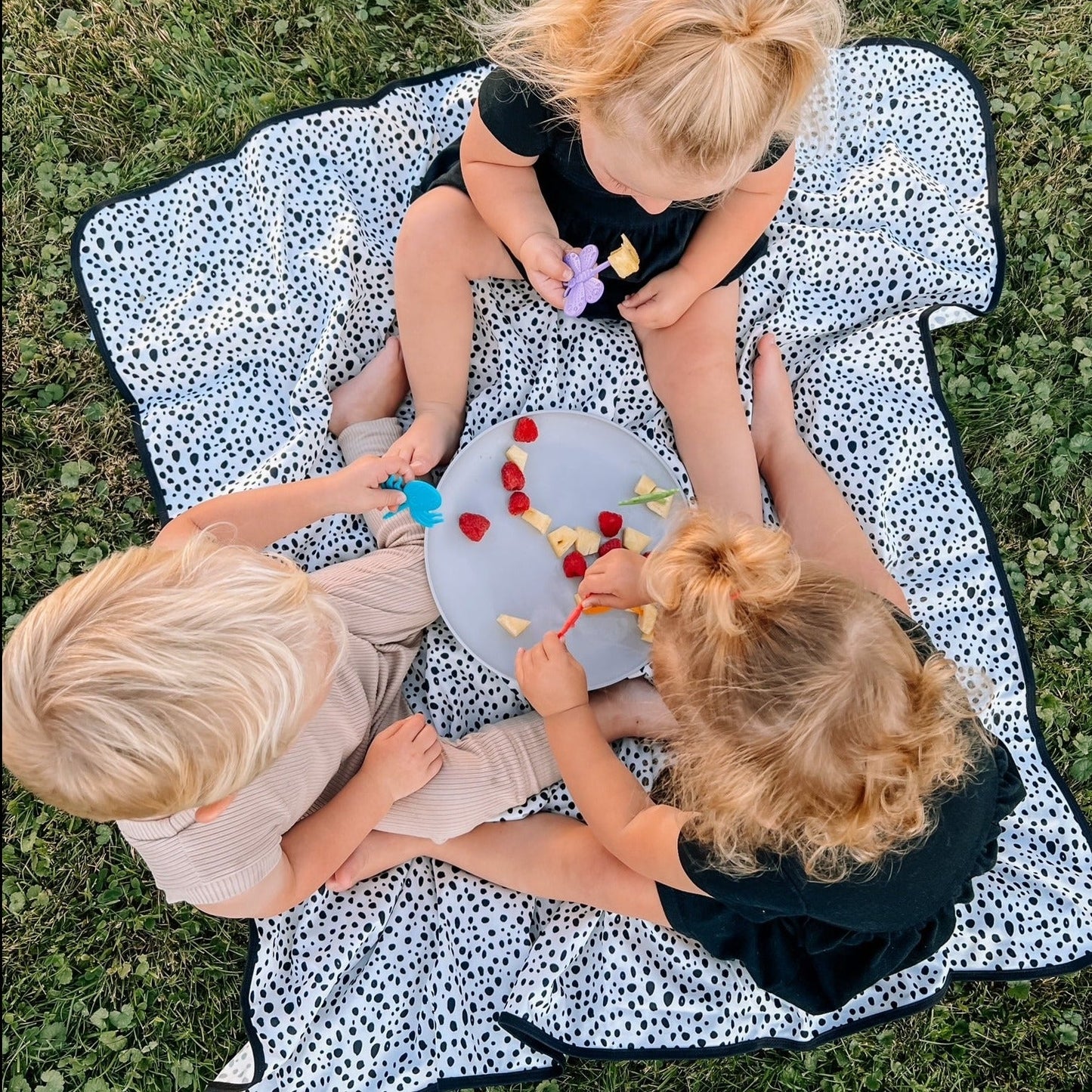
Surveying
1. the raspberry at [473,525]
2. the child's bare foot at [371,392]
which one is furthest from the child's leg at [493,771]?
the child's bare foot at [371,392]

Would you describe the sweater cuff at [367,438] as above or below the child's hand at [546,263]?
below

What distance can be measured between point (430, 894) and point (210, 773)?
723 mm

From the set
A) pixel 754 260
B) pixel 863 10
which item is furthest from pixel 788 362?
pixel 863 10

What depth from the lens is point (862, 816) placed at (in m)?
1.21

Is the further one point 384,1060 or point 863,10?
point 863,10

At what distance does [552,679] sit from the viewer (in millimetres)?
1617

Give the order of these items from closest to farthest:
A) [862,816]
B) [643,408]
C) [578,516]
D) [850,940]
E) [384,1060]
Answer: [862,816] < [850,940] < [384,1060] < [578,516] < [643,408]

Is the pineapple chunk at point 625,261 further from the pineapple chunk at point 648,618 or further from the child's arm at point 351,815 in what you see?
the child's arm at point 351,815


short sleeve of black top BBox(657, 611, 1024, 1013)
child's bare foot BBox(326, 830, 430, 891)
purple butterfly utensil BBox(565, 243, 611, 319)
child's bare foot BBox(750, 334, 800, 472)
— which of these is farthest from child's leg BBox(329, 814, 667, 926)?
purple butterfly utensil BBox(565, 243, 611, 319)

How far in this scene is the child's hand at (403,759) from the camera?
1.66 metres

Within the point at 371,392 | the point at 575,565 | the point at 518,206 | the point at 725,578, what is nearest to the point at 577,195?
the point at 518,206

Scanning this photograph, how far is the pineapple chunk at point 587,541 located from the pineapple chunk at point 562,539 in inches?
0.4

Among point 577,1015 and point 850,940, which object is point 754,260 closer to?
point 850,940

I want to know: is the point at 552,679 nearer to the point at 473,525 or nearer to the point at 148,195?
the point at 473,525
